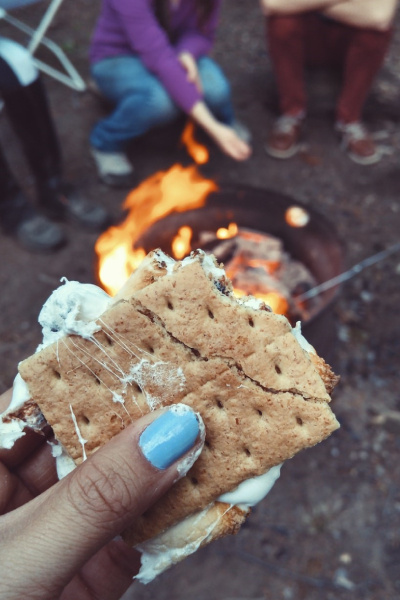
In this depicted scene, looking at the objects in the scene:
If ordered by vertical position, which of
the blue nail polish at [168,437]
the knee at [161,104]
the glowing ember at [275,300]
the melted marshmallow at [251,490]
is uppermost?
the blue nail polish at [168,437]

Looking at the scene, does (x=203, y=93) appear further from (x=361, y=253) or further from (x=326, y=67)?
(x=361, y=253)

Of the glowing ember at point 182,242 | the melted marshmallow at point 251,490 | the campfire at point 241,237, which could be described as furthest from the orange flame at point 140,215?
the melted marshmallow at point 251,490

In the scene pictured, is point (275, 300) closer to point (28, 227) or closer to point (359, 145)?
point (28, 227)

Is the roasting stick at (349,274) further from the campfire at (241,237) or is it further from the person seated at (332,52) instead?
the person seated at (332,52)

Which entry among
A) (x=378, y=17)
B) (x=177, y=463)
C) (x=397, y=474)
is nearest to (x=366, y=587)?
(x=397, y=474)

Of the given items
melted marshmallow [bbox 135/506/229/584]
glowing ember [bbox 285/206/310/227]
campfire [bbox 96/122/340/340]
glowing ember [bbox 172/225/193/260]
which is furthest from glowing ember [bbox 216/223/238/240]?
melted marshmallow [bbox 135/506/229/584]

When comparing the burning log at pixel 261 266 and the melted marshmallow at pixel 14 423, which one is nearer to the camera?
the melted marshmallow at pixel 14 423
